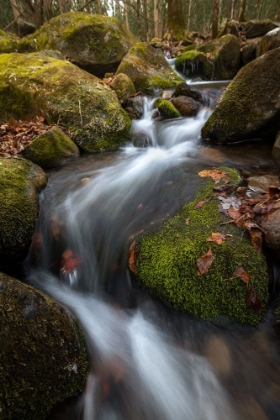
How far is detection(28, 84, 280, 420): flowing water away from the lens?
1910 mm

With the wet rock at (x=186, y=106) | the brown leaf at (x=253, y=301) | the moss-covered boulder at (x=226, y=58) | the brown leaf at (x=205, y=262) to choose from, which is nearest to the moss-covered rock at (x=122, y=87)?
the wet rock at (x=186, y=106)

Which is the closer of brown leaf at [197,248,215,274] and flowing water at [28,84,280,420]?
flowing water at [28,84,280,420]

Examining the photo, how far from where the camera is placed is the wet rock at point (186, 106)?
6531 mm

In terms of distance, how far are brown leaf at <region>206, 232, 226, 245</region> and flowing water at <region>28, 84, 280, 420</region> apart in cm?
69

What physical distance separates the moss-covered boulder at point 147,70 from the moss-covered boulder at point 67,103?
7.88 ft

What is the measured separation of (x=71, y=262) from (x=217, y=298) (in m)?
1.74

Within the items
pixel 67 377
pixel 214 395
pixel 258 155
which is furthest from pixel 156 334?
pixel 258 155

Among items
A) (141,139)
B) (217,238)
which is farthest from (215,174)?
(141,139)

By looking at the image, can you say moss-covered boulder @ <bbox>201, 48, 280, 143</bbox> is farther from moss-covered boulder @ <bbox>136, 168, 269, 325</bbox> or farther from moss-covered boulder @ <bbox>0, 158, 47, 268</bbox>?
moss-covered boulder @ <bbox>0, 158, 47, 268</bbox>

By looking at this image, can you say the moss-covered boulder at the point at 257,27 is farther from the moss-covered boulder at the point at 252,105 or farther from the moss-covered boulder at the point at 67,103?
the moss-covered boulder at the point at 67,103

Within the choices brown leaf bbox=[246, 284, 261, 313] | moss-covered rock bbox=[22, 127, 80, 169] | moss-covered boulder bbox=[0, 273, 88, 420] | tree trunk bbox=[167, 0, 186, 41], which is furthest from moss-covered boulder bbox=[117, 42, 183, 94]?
moss-covered boulder bbox=[0, 273, 88, 420]

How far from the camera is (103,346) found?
230 centimetres

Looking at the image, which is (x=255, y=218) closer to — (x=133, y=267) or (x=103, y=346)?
Answer: (x=133, y=267)

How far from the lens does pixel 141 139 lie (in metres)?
5.64
